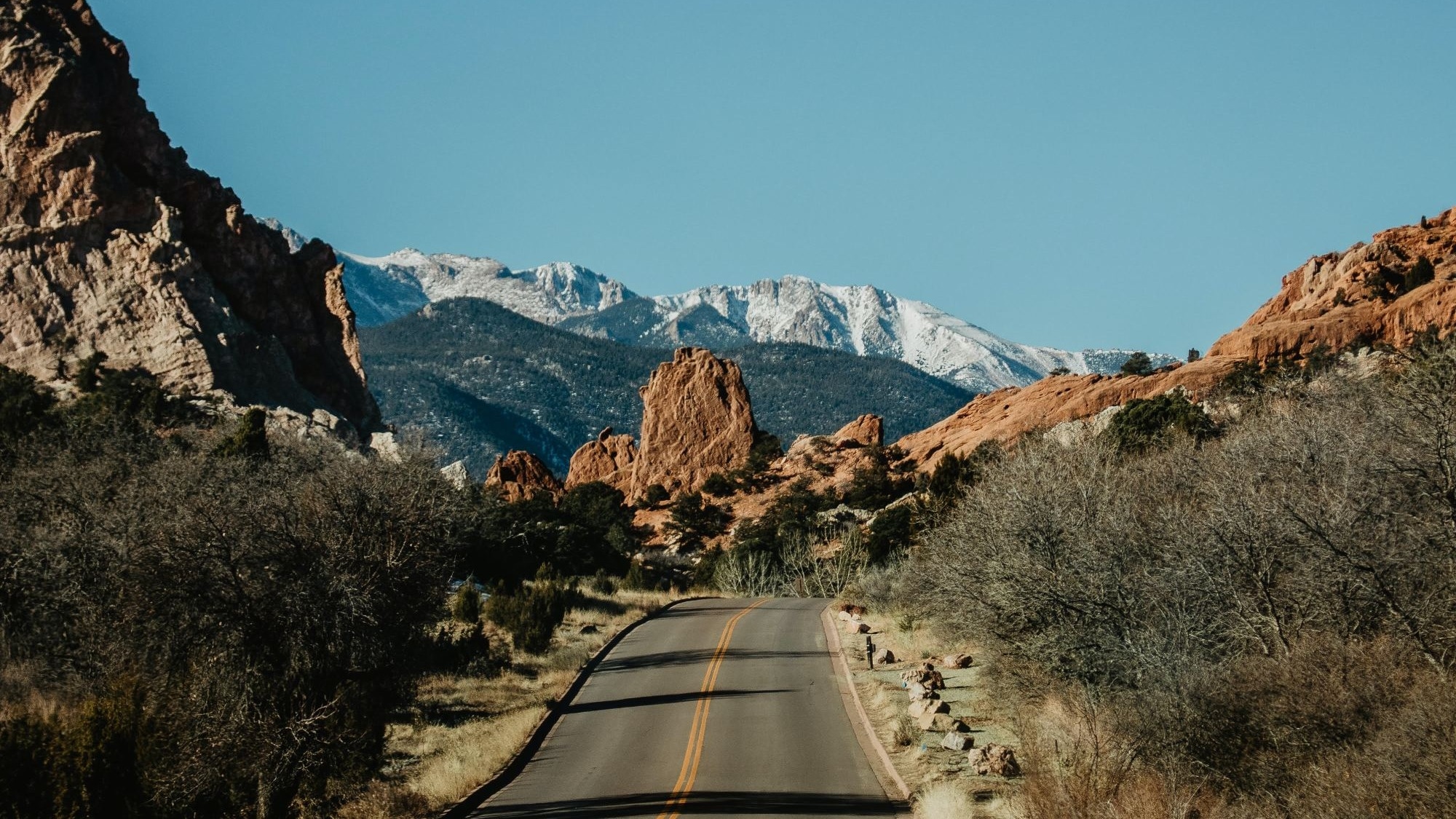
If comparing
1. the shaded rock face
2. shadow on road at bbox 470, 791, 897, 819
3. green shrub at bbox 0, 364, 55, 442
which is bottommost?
shadow on road at bbox 470, 791, 897, 819

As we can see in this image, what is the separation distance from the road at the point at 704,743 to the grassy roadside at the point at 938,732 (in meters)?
0.68

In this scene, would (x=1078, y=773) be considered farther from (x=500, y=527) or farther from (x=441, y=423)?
(x=441, y=423)

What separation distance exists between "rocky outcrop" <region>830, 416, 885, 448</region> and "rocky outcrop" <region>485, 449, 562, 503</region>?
22.2 metres

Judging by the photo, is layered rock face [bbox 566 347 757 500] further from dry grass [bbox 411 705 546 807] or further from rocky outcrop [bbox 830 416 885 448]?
dry grass [bbox 411 705 546 807]

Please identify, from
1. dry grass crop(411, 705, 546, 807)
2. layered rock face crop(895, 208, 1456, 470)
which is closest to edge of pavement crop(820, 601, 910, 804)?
dry grass crop(411, 705, 546, 807)

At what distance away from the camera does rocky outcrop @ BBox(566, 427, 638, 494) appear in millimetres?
98875

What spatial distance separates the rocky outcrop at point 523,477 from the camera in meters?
81.9

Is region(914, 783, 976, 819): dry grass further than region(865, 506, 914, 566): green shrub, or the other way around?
region(865, 506, 914, 566): green shrub

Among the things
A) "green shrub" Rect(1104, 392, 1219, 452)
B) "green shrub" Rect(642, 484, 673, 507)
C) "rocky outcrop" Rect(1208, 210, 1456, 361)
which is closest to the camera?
"green shrub" Rect(1104, 392, 1219, 452)

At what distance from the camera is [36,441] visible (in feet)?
120

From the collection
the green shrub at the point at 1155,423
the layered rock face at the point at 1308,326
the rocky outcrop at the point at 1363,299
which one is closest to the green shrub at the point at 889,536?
the layered rock face at the point at 1308,326

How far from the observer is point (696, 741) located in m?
21.6

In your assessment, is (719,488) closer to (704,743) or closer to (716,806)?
(704,743)

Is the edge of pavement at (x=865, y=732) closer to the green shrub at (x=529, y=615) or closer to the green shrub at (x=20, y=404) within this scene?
the green shrub at (x=529, y=615)
